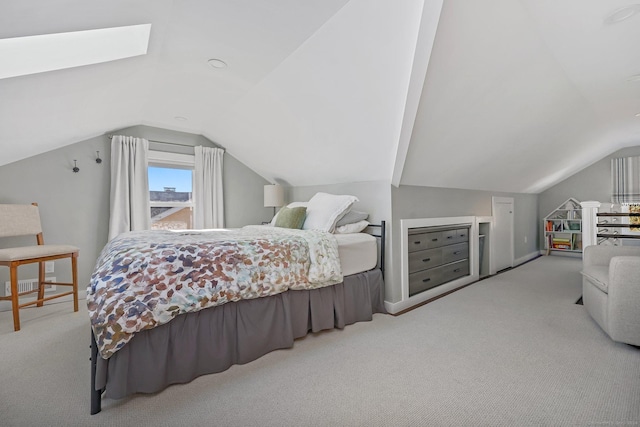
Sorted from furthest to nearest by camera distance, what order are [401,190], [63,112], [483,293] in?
[483,293] < [401,190] < [63,112]

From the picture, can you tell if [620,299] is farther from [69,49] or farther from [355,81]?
[69,49]

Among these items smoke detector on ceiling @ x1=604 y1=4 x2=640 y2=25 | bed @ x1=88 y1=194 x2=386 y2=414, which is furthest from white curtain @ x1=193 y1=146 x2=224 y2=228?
smoke detector on ceiling @ x1=604 y1=4 x2=640 y2=25

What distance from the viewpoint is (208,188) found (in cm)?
398

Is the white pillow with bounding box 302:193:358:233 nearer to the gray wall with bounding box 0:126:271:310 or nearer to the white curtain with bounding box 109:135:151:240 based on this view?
the white curtain with bounding box 109:135:151:240

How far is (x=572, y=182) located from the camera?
227 inches

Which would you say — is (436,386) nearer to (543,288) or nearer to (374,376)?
(374,376)

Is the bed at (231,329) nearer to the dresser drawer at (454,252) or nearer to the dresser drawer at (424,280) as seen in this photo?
the dresser drawer at (424,280)

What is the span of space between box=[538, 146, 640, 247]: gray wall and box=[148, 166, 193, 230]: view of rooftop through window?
7.11m

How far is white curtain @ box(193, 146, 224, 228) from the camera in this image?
393 centimetres

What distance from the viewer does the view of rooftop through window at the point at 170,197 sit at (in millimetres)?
3777

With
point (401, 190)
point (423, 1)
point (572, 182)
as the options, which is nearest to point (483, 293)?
point (401, 190)

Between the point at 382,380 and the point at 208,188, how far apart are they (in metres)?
3.38

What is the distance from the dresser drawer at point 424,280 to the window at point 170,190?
3.17 metres

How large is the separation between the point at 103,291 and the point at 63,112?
1.90 m
